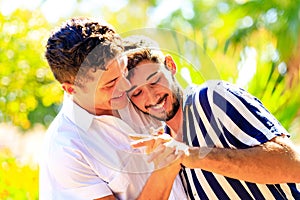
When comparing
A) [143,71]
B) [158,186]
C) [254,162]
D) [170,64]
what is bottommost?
[158,186]

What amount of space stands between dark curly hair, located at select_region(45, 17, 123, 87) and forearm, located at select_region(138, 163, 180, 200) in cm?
48

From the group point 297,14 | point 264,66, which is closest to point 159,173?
point 264,66

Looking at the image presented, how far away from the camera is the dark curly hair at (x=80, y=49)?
257 centimetres

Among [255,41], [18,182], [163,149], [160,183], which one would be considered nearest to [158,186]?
[160,183]

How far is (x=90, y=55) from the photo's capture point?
2576mm

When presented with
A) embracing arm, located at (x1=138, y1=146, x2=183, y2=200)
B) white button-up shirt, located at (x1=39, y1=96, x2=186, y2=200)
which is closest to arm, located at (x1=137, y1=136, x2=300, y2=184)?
embracing arm, located at (x1=138, y1=146, x2=183, y2=200)

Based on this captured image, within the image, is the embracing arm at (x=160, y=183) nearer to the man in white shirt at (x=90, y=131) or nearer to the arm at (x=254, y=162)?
the man in white shirt at (x=90, y=131)

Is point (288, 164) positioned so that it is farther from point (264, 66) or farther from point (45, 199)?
point (264, 66)

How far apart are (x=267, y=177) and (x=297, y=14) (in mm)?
4803

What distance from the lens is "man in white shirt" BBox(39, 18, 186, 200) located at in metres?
2.56

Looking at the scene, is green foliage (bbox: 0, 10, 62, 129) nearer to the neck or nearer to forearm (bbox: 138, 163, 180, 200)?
the neck

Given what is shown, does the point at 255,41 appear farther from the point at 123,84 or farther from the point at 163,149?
the point at 163,149

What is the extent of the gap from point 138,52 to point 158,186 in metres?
0.58

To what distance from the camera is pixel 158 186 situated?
8.30 feet
